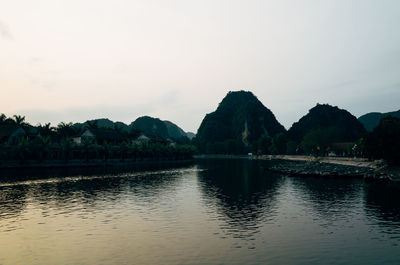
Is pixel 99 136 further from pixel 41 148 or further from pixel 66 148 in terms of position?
pixel 41 148

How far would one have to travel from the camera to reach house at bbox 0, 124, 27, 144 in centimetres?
13825

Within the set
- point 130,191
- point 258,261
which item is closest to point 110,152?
point 130,191

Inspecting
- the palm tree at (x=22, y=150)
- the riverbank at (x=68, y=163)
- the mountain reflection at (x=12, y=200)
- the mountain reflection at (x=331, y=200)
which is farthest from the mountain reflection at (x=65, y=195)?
the palm tree at (x=22, y=150)

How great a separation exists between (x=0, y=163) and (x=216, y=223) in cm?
10277

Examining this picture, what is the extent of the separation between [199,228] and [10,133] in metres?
130

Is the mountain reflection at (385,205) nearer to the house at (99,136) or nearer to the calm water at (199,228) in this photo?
the calm water at (199,228)

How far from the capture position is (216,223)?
1553 inches

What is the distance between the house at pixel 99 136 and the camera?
173875 mm

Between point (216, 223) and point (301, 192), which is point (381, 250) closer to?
point (216, 223)

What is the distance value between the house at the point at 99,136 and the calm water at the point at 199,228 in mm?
111536

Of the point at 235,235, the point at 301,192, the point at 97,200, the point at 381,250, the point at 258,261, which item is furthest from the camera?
the point at 301,192

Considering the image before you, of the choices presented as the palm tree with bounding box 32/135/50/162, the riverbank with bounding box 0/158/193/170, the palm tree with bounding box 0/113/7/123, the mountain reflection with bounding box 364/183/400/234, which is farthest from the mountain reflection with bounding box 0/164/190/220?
the palm tree with bounding box 0/113/7/123

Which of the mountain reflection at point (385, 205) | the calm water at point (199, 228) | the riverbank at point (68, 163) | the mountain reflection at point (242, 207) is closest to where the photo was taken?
the calm water at point (199, 228)

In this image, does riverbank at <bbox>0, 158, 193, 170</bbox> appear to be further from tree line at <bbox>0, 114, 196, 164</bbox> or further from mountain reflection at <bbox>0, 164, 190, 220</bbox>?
mountain reflection at <bbox>0, 164, 190, 220</bbox>
